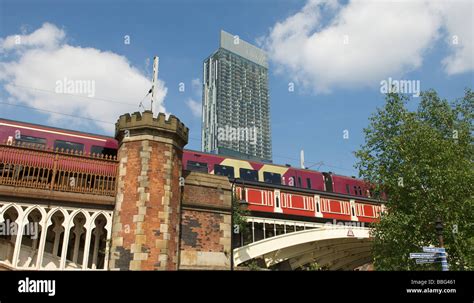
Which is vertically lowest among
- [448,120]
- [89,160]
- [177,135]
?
[89,160]

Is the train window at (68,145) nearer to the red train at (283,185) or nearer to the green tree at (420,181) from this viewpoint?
the red train at (283,185)

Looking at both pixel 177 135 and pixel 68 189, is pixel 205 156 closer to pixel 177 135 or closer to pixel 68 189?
pixel 177 135

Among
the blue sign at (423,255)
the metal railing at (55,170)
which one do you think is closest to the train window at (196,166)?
the metal railing at (55,170)

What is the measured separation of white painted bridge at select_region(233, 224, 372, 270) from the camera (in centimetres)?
2612

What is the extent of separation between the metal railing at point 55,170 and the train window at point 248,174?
20.5 m

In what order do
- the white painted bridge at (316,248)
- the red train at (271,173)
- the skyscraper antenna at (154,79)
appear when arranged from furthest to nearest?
the red train at (271,173) < the white painted bridge at (316,248) < the skyscraper antenna at (154,79)

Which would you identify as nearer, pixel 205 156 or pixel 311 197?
pixel 205 156

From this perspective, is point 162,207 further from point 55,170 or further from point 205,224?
point 55,170

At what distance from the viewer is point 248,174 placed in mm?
36500

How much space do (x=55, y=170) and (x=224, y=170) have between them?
20.3 metres

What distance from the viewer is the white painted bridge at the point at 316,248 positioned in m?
26.1

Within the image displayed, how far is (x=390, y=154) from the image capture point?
22.0 metres

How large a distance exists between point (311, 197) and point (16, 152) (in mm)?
27741

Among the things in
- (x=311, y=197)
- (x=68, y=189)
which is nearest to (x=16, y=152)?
(x=68, y=189)
